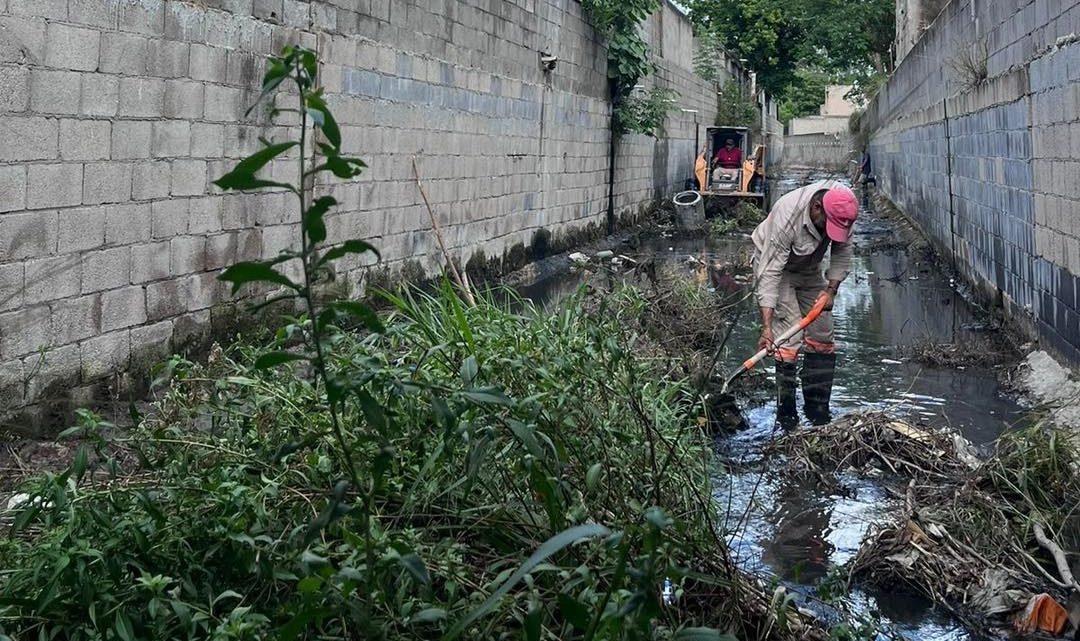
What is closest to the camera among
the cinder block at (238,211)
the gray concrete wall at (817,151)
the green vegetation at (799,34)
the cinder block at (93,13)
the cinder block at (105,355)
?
the cinder block at (93,13)

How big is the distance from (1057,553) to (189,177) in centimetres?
523

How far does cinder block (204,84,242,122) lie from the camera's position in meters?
7.30

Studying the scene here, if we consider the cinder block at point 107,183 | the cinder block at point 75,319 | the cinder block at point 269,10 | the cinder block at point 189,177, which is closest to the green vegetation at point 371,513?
the cinder block at point 75,319

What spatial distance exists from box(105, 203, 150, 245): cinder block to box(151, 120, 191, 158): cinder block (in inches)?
14.0

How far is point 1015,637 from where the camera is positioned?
4.09 metres

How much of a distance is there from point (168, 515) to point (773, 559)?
2.73m

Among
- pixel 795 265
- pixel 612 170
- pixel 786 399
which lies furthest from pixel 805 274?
pixel 612 170

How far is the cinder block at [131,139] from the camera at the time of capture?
638cm

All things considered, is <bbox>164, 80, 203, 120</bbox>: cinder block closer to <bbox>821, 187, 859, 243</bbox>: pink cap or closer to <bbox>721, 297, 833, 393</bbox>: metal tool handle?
<bbox>721, 297, 833, 393</bbox>: metal tool handle

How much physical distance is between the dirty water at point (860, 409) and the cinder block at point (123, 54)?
2.68m

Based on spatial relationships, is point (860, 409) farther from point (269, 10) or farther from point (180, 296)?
point (269, 10)

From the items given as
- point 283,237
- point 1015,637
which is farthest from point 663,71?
point 1015,637

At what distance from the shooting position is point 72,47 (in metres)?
5.95

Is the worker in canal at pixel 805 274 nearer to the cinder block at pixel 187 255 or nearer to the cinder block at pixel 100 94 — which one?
the cinder block at pixel 187 255
